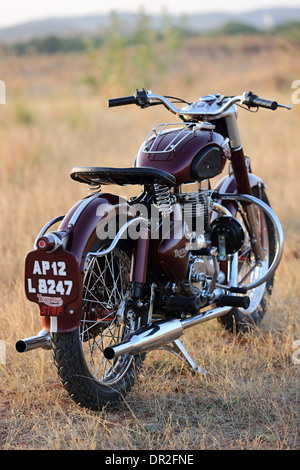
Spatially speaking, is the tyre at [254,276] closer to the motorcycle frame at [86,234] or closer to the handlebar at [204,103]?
the motorcycle frame at [86,234]

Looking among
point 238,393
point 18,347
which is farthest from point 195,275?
point 18,347

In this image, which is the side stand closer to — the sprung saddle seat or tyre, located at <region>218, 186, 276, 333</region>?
tyre, located at <region>218, 186, 276, 333</region>

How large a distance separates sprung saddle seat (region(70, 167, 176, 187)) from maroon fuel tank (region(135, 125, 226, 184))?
15 centimetres

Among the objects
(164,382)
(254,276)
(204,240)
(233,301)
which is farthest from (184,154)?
(254,276)

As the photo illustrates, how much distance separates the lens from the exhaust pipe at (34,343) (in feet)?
9.35

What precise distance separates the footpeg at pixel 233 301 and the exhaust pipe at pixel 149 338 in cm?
33

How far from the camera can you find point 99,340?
3326 millimetres

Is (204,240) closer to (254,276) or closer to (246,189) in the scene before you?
(246,189)

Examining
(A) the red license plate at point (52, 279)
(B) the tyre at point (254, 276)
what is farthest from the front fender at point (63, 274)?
(B) the tyre at point (254, 276)

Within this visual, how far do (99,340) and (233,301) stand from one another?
2.72 feet

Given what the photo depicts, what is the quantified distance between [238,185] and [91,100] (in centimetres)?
1259

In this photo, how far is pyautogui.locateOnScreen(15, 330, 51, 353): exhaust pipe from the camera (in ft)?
9.35

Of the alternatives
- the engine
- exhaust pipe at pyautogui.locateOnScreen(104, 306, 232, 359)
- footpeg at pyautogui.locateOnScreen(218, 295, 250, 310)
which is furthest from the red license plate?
footpeg at pyautogui.locateOnScreen(218, 295, 250, 310)

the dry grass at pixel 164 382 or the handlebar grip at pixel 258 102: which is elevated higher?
the handlebar grip at pixel 258 102
